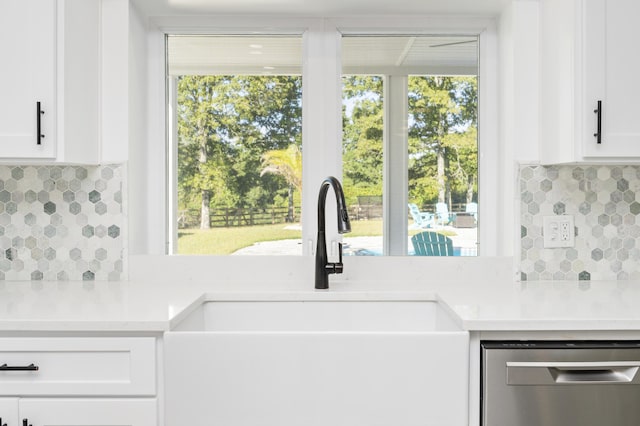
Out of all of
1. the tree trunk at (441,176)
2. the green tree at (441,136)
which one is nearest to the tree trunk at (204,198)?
the green tree at (441,136)

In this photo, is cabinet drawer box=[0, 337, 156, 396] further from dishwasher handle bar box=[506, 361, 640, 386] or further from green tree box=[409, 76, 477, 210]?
green tree box=[409, 76, 477, 210]

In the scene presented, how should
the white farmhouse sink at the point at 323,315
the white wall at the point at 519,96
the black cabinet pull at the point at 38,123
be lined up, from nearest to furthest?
the black cabinet pull at the point at 38,123 → the white farmhouse sink at the point at 323,315 → the white wall at the point at 519,96

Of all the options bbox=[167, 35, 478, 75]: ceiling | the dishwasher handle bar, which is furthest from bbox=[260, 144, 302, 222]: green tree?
the dishwasher handle bar

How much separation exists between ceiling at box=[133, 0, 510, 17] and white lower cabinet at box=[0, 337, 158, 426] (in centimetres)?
133

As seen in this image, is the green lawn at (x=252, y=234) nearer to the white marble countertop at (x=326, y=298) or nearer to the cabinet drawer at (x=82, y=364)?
the white marble countertop at (x=326, y=298)

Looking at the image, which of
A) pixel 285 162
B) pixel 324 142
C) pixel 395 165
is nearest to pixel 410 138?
pixel 395 165

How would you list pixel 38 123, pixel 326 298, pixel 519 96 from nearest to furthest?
pixel 38 123 < pixel 326 298 < pixel 519 96

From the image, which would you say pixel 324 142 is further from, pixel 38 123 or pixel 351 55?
pixel 38 123

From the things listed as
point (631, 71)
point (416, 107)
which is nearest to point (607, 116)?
point (631, 71)

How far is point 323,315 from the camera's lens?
6.36 feet

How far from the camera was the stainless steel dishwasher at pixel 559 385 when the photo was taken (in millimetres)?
1462

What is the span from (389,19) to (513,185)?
82 centimetres

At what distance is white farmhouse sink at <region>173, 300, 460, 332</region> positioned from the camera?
1930 mm

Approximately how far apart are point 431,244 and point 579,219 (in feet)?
1.86
